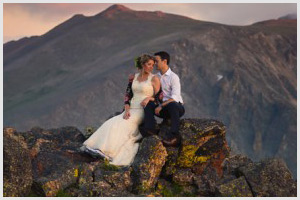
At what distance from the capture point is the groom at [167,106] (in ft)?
49.4

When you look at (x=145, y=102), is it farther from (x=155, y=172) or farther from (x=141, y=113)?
(x=155, y=172)

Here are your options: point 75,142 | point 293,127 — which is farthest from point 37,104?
point 75,142

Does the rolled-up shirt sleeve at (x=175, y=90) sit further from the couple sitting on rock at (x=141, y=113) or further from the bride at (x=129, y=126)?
the bride at (x=129, y=126)

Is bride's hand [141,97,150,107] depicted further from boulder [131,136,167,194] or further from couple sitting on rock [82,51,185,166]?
boulder [131,136,167,194]

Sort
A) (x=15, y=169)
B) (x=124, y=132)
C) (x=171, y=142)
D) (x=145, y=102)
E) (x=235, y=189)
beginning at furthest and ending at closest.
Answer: (x=124, y=132), (x=145, y=102), (x=171, y=142), (x=235, y=189), (x=15, y=169)

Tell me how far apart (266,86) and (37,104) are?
7253 centimetres

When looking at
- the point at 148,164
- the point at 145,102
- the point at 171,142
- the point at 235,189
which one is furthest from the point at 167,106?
the point at 235,189

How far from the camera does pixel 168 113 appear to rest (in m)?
15.6

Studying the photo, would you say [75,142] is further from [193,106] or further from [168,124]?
[193,106]

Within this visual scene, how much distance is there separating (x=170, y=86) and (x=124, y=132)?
1.66 metres

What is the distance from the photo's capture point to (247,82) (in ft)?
652

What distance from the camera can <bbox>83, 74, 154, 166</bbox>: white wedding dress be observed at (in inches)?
612

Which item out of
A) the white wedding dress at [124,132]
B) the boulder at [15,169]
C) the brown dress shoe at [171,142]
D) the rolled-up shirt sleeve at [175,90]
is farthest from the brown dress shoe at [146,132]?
the boulder at [15,169]

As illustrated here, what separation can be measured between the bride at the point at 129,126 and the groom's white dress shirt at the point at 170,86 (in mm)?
181
